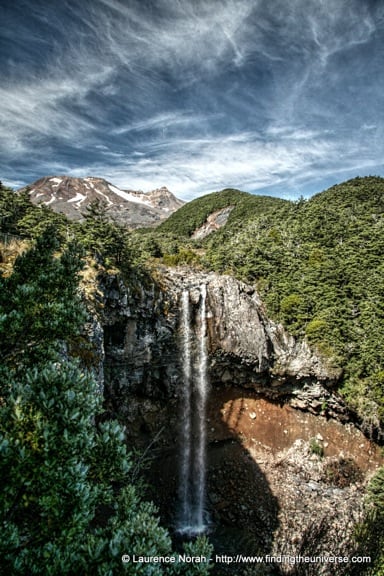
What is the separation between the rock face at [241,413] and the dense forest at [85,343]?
1.67 meters

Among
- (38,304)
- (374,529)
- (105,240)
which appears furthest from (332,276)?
(38,304)

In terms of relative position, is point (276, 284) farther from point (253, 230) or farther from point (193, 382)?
point (253, 230)

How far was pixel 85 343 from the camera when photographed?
13219 mm

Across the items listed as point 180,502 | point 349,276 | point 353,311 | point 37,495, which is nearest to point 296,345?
point 353,311

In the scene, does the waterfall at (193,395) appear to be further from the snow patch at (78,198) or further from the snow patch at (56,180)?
the snow patch at (56,180)

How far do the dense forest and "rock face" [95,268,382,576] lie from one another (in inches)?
65.7

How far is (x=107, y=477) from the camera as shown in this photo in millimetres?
4770

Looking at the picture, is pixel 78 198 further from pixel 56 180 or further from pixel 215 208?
pixel 215 208

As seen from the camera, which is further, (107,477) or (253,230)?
(253,230)

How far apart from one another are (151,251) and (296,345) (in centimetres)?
1919

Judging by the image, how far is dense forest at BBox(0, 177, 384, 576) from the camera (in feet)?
11.9

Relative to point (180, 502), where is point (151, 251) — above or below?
above

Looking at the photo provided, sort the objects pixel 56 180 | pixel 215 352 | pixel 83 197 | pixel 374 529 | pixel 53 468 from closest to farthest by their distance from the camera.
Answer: pixel 53 468
pixel 374 529
pixel 215 352
pixel 83 197
pixel 56 180

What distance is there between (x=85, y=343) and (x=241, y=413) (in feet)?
46.9
